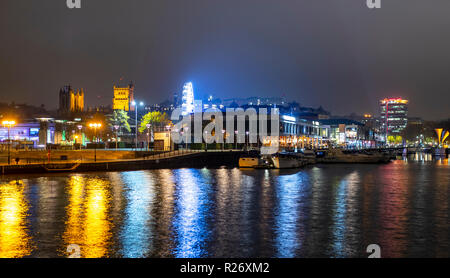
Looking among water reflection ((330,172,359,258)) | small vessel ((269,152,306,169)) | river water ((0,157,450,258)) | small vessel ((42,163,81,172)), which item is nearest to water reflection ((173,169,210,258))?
river water ((0,157,450,258))

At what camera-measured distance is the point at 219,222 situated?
20.4 m

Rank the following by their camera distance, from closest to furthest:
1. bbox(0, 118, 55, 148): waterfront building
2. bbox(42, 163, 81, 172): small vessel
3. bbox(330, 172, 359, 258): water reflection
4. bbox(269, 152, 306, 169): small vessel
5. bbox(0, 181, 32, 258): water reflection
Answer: bbox(0, 181, 32, 258): water reflection < bbox(330, 172, 359, 258): water reflection < bbox(42, 163, 81, 172): small vessel < bbox(269, 152, 306, 169): small vessel < bbox(0, 118, 55, 148): waterfront building

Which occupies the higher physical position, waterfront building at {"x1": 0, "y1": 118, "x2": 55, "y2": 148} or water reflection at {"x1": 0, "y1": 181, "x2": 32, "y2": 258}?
waterfront building at {"x1": 0, "y1": 118, "x2": 55, "y2": 148}

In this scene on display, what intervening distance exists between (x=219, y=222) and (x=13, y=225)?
8463 millimetres

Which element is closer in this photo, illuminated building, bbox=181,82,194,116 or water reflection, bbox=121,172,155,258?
water reflection, bbox=121,172,155,258

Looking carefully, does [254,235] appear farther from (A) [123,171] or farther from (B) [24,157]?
(B) [24,157]

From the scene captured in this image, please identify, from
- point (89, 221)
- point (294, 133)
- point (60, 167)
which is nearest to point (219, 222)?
point (89, 221)

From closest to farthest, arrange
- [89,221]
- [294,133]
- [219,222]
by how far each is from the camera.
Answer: [89,221], [219,222], [294,133]

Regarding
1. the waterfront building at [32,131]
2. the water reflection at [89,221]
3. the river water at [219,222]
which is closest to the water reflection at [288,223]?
the river water at [219,222]

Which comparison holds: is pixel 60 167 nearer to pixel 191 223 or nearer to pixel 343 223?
pixel 191 223

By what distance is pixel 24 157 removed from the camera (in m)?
63.3

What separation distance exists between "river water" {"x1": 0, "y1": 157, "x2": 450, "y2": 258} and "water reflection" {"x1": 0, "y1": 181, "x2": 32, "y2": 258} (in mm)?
34

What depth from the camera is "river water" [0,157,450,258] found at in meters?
15.1

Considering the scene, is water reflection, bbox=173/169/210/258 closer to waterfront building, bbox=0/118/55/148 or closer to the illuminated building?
waterfront building, bbox=0/118/55/148
